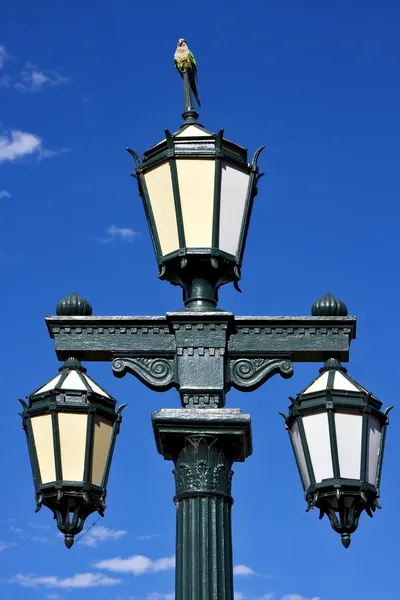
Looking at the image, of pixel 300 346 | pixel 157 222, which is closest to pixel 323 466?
pixel 300 346

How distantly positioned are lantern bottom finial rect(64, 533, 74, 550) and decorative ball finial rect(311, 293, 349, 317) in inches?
70.5

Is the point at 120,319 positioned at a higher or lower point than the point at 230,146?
lower

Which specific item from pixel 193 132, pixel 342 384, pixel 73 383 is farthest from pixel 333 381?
pixel 193 132

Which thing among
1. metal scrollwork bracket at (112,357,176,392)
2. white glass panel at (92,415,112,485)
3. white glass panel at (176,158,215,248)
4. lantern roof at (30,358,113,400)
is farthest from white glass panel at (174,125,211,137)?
white glass panel at (92,415,112,485)

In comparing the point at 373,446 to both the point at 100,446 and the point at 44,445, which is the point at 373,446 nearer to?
the point at 100,446

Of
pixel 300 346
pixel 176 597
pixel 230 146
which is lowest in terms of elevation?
pixel 176 597

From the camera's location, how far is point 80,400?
5797 mm

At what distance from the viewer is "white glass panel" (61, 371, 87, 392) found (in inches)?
230

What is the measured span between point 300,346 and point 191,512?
43.5 inches

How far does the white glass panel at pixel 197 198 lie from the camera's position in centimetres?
620

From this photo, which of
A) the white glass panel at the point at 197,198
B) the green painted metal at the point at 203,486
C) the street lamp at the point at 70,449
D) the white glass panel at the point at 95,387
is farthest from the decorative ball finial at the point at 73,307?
the green painted metal at the point at 203,486

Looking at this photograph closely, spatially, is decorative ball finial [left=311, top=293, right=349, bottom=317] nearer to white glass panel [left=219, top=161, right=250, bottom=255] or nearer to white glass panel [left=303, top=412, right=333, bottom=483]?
white glass panel [left=219, top=161, right=250, bottom=255]

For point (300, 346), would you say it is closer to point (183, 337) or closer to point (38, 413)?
point (183, 337)

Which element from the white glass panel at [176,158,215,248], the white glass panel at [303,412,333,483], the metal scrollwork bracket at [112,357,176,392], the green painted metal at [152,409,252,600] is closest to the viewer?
the green painted metal at [152,409,252,600]
